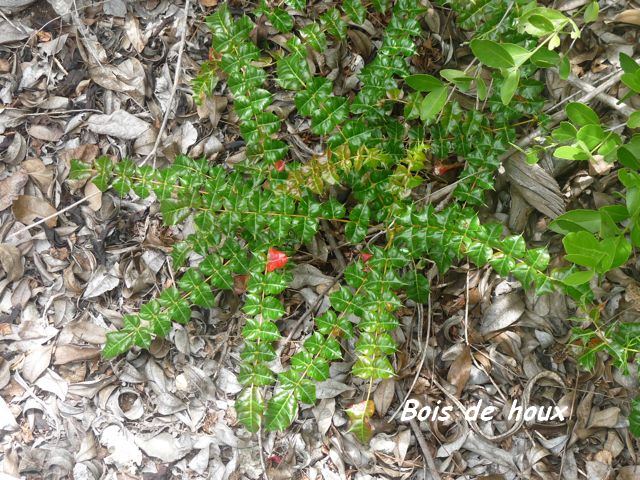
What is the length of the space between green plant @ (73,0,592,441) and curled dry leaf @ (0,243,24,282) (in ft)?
2.30

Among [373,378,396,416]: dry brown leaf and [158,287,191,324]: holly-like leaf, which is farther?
[373,378,396,416]: dry brown leaf

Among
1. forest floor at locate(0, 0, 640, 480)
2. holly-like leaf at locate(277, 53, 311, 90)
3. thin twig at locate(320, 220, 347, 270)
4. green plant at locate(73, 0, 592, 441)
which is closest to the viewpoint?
green plant at locate(73, 0, 592, 441)

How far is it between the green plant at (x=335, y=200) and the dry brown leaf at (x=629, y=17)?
8.5 inches

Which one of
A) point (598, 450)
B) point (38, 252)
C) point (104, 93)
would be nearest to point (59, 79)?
point (104, 93)

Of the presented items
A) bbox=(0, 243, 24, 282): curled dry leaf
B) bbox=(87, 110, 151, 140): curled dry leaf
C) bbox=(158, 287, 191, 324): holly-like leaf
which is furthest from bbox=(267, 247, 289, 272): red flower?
bbox=(0, 243, 24, 282): curled dry leaf

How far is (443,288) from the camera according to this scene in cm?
230

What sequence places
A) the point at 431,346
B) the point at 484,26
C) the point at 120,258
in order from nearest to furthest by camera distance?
1. the point at 484,26
2. the point at 431,346
3. the point at 120,258

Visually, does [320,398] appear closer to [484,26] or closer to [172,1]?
[484,26]

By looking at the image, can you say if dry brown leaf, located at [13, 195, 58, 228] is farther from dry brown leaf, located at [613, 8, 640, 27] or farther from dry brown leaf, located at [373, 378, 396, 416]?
dry brown leaf, located at [613, 8, 640, 27]

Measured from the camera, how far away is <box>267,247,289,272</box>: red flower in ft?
6.92

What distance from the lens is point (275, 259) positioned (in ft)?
6.97

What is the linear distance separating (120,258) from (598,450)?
196 centimetres

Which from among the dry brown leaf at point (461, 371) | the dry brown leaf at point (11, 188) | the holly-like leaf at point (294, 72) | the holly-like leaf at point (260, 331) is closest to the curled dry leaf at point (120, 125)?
the dry brown leaf at point (11, 188)

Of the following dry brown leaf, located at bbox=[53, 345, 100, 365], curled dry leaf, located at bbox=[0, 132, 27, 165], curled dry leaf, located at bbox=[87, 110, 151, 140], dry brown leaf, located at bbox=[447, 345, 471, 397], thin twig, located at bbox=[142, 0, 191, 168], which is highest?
thin twig, located at bbox=[142, 0, 191, 168]
